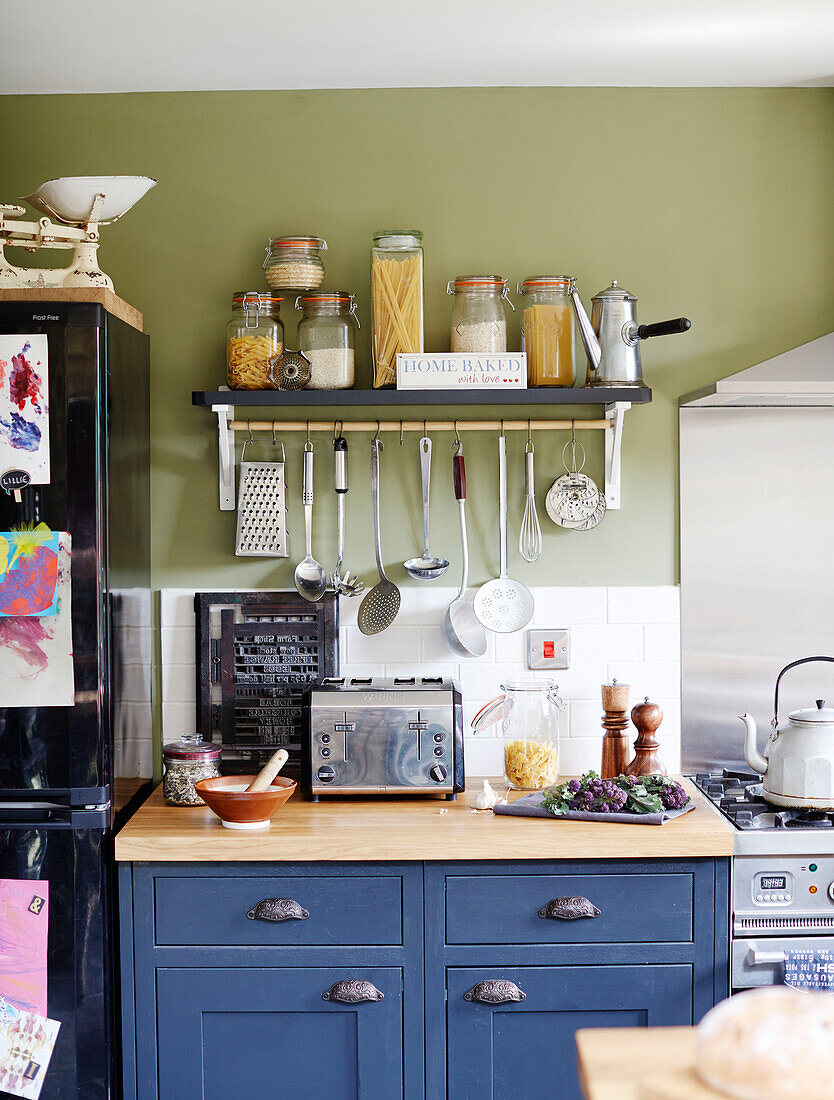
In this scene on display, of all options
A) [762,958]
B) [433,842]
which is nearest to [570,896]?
[433,842]

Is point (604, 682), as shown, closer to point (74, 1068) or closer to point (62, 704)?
point (62, 704)

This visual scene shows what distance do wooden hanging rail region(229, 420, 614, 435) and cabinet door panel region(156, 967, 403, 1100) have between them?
4.26ft

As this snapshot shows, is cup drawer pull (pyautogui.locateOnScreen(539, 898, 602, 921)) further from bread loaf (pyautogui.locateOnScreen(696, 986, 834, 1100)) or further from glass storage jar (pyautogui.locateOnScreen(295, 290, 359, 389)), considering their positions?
glass storage jar (pyautogui.locateOnScreen(295, 290, 359, 389))

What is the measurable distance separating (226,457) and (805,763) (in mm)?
1585

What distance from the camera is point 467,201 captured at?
2.70m

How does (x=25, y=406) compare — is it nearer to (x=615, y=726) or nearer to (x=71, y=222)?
(x=71, y=222)

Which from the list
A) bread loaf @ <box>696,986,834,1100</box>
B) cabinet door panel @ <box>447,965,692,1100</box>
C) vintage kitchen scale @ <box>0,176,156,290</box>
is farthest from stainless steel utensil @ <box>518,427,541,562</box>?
bread loaf @ <box>696,986,834,1100</box>

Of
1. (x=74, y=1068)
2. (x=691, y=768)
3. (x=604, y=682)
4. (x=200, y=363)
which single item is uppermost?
(x=200, y=363)

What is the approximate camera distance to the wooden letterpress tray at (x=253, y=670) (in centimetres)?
270

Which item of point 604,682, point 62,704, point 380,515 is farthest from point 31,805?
point 604,682

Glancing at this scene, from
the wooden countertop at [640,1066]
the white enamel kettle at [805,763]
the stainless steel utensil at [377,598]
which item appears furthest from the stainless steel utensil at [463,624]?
the wooden countertop at [640,1066]

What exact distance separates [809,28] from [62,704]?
7.40ft

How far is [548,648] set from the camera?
2.72 meters

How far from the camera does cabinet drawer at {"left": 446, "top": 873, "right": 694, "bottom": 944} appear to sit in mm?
2156
